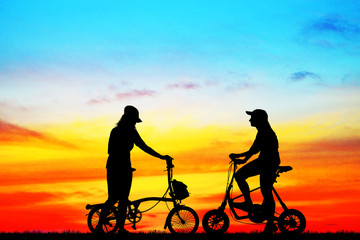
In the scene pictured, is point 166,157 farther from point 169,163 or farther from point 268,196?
point 268,196

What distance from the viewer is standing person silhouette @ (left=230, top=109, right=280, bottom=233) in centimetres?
1448

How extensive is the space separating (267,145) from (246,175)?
1.03 metres

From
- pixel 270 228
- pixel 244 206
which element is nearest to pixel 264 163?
pixel 244 206

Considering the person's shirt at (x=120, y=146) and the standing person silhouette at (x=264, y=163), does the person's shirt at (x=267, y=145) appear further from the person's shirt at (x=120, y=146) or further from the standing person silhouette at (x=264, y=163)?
the person's shirt at (x=120, y=146)

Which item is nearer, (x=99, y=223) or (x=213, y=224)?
(x=99, y=223)

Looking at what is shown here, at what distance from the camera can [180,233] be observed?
49.7 feet

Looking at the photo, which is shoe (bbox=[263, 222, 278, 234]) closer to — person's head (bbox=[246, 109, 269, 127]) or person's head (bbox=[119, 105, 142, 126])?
person's head (bbox=[246, 109, 269, 127])

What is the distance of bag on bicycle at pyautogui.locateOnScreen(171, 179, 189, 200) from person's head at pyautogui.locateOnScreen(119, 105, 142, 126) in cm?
254

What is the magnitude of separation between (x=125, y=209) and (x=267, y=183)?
3.75 metres

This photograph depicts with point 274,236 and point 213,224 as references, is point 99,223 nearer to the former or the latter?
point 213,224

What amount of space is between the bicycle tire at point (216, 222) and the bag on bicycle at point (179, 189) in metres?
0.83

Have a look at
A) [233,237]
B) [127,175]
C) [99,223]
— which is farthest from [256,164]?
[99,223]

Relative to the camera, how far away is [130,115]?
1382 centimetres

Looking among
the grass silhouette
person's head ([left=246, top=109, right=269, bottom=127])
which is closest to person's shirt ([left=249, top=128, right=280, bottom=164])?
person's head ([left=246, top=109, right=269, bottom=127])
